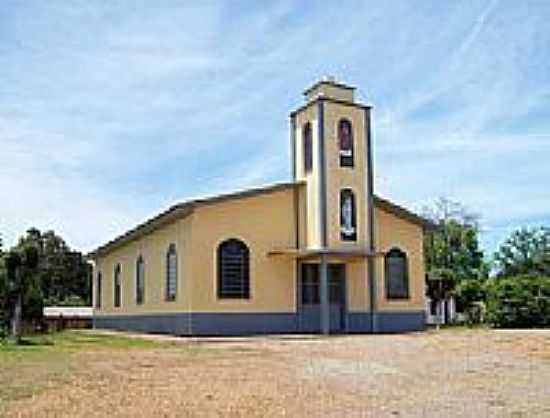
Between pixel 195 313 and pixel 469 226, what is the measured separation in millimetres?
35459

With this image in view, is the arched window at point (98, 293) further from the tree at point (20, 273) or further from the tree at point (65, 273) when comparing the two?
the tree at point (65, 273)

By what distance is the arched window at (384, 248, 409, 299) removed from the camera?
31406 mm

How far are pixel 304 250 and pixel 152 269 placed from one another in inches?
290

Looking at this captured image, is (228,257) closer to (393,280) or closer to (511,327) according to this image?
(393,280)

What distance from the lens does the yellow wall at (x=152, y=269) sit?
2819 cm

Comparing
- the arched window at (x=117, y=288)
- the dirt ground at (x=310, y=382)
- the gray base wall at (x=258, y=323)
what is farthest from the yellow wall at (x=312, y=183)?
the arched window at (x=117, y=288)

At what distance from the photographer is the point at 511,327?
28609 mm

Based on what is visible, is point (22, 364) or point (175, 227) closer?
point (22, 364)

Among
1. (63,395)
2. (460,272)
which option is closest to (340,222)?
(63,395)

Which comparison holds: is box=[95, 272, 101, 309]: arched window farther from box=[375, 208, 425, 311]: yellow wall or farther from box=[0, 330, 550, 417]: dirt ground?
box=[0, 330, 550, 417]: dirt ground

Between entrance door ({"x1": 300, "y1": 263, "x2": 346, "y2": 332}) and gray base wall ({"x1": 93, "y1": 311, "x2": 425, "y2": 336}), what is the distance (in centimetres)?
13

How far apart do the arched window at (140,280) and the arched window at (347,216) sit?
967cm

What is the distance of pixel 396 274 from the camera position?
31734 mm

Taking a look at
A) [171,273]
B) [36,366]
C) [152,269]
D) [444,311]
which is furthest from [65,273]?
[36,366]
